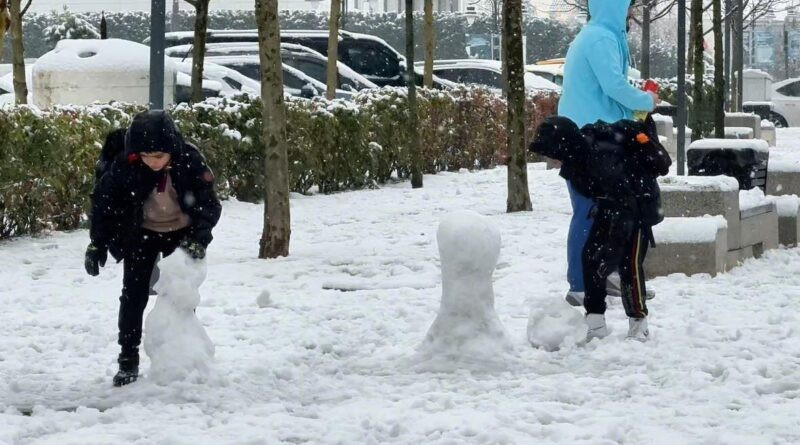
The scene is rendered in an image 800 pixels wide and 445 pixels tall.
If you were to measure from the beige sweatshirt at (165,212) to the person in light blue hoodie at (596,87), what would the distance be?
234cm

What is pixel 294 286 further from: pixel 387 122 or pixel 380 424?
pixel 387 122

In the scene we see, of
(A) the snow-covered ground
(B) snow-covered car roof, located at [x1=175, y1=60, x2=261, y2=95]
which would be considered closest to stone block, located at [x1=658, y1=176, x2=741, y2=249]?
(A) the snow-covered ground

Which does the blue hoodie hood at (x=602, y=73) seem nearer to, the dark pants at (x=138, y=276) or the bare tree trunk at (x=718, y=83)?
the dark pants at (x=138, y=276)

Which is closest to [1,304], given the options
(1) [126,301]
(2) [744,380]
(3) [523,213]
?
(1) [126,301]

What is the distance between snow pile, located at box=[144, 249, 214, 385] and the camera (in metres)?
6.40

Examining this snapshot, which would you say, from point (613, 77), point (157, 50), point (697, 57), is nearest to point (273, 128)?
point (157, 50)

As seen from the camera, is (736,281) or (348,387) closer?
(348,387)

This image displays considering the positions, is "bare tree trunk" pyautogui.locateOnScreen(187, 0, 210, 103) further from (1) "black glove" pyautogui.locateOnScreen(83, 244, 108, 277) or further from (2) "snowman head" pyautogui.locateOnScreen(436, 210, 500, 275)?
(1) "black glove" pyautogui.locateOnScreen(83, 244, 108, 277)

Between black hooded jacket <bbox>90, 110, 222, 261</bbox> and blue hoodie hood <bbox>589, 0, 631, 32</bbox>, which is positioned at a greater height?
blue hoodie hood <bbox>589, 0, 631, 32</bbox>

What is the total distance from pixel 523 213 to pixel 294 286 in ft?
14.3

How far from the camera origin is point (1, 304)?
29.3 ft

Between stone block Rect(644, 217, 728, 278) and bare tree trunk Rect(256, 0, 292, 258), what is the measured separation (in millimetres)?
2721

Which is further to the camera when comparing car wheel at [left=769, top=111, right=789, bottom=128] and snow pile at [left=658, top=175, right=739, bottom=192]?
car wheel at [left=769, top=111, right=789, bottom=128]

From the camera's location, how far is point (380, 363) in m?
7.08
